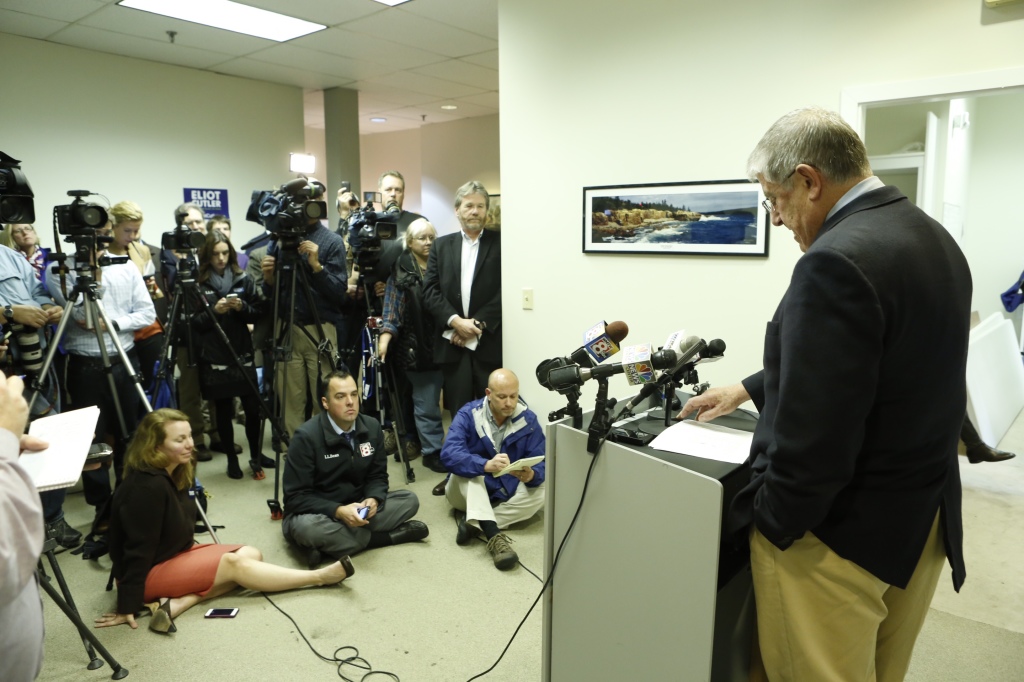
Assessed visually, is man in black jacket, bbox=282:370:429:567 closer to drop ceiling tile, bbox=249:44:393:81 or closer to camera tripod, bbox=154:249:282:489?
camera tripod, bbox=154:249:282:489

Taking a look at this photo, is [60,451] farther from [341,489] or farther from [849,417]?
[341,489]

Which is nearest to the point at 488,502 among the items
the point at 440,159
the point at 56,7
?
the point at 56,7

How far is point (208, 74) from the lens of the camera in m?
5.99

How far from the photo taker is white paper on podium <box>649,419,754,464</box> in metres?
1.42

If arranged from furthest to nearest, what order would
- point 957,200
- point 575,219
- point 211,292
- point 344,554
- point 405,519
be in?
point 957,200
point 211,292
point 575,219
point 405,519
point 344,554

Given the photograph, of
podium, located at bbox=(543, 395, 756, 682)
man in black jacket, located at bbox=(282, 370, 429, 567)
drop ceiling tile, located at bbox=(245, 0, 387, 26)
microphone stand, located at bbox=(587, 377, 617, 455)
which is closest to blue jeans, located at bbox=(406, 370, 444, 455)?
man in black jacket, located at bbox=(282, 370, 429, 567)

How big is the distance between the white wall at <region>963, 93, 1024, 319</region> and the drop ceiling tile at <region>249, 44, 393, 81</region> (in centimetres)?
538

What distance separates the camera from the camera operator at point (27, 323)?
9.39 ft

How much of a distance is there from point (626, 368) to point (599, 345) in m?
0.10

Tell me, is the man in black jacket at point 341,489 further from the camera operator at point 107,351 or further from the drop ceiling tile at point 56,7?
the drop ceiling tile at point 56,7

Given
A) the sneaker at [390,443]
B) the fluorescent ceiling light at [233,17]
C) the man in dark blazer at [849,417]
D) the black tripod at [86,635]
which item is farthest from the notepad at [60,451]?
the fluorescent ceiling light at [233,17]

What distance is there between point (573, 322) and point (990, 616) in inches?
82.5

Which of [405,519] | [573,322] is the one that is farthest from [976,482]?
[405,519]

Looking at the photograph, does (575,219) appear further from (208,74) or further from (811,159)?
(208,74)
